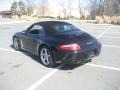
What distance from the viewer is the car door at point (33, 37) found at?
6823 millimetres

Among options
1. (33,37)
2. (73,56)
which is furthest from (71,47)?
(33,37)

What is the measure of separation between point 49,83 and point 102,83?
132cm

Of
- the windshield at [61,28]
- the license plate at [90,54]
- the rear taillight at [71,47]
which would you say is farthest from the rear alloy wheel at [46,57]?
the license plate at [90,54]

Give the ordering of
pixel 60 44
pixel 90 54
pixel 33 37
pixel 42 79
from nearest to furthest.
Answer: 1. pixel 42 79
2. pixel 60 44
3. pixel 90 54
4. pixel 33 37

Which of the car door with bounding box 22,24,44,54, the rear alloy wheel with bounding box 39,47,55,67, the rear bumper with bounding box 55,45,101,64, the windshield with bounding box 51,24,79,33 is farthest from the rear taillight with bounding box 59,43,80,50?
the car door with bounding box 22,24,44,54

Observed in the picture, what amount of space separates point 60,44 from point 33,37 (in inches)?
63.8

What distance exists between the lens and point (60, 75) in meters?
5.54

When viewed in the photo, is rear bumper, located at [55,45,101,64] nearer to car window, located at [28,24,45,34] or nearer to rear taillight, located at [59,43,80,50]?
rear taillight, located at [59,43,80,50]

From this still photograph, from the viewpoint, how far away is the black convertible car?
5.66m

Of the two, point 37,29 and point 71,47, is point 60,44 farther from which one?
point 37,29

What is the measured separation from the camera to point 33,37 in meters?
7.04

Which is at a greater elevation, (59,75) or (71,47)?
(71,47)

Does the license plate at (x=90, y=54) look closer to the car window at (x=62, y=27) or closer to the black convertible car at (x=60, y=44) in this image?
the black convertible car at (x=60, y=44)

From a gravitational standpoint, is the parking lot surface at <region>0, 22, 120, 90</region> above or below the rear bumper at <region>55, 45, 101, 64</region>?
below
